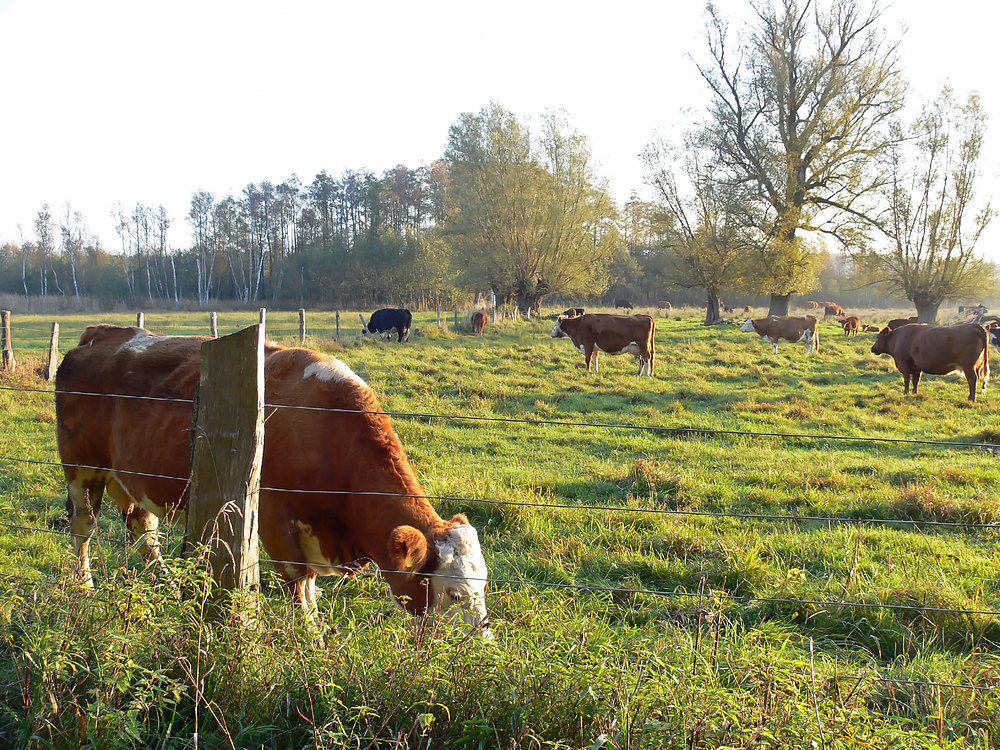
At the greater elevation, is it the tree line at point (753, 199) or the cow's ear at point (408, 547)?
the tree line at point (753, 199)

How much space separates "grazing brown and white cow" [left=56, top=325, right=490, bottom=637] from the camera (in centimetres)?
290

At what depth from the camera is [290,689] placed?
87.6 inches

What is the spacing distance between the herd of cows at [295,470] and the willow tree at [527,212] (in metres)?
30.9

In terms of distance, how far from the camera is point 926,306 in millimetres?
30953

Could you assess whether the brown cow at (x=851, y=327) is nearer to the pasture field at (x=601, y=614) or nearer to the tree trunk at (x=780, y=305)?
the tree trunk at (x=780, y=305)

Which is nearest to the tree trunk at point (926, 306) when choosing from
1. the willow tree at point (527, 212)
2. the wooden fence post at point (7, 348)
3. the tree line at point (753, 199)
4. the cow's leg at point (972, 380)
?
the tree line at point (753, 199)

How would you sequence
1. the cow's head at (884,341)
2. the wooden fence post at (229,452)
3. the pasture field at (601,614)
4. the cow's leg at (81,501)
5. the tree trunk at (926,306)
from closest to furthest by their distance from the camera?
the pasture field at (601,614), the wooden fence post at (229,452), the cow's leg at (81,501), the cow's head at (884,341), the tree trunk at (926,306)

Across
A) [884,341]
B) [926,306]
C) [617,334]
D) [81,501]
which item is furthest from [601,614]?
[926,306]

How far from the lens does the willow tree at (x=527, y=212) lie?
33.8 m

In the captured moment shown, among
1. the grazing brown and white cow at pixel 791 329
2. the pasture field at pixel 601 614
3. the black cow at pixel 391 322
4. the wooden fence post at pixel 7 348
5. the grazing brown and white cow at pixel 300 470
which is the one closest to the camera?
the pasture field at pixel 601 614

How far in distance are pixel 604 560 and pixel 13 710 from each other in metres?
3.51

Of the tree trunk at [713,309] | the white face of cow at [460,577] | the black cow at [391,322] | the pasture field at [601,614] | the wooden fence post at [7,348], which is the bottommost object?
the pasture field at [601,614]

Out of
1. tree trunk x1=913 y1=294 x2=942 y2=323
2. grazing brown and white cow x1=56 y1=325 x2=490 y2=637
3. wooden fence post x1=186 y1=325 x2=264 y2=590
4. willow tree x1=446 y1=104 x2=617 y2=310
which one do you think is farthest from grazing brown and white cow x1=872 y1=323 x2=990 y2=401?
willow tree x1=446 y1=104 x2=617 y2=310

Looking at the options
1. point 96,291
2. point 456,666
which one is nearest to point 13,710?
point 456,666
